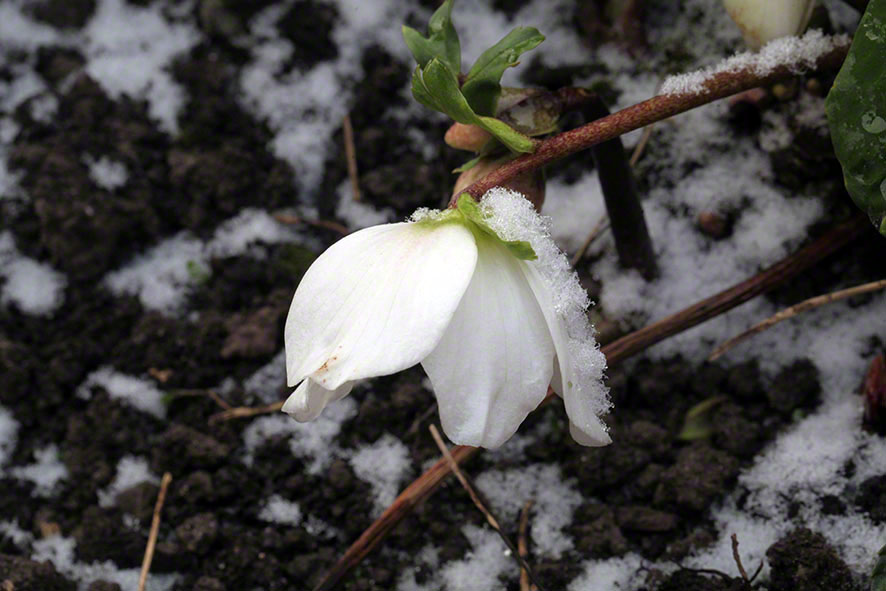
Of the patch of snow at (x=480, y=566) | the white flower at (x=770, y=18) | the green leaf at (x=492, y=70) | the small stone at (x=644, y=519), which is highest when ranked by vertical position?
the green leaf at (x=492, y=70)

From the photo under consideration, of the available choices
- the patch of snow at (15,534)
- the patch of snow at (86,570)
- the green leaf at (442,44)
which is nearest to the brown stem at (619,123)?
the green leaf at (442,44)

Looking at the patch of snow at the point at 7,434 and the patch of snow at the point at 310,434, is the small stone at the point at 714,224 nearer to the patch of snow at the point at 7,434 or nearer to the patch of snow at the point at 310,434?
the patch of snow at the point at 310,434

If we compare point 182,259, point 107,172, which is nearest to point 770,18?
point 182,259

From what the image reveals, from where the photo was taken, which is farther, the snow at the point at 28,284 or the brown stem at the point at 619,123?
the snow at the point at 28,284

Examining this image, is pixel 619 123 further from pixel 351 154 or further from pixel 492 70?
pixel 351 154

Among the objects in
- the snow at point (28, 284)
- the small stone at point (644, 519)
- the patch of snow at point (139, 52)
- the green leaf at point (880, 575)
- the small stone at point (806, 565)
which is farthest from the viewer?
the patch of snow at point (139, 52)

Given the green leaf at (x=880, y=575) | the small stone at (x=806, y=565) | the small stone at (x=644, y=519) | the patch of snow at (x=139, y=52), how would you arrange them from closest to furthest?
1. the green leaf at (x=880, y=575)
2. the small stone at (x=806, y=565)
3. the small stone at (x=644, y=519)
4. the patch of snow at (x=139, y=52)

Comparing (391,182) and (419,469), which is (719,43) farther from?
(419,469)

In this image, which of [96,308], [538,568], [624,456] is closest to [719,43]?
[624,456]
